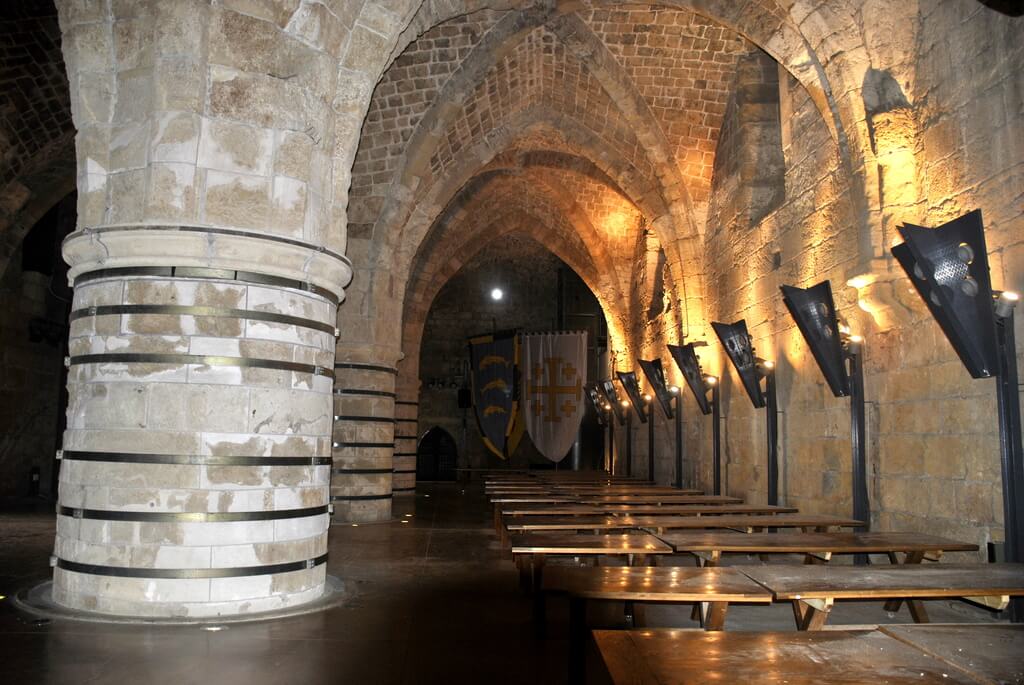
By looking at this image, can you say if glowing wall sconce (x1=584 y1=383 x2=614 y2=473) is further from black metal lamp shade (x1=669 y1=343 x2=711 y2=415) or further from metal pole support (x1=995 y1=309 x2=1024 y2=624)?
metal pole support (x1=995 y1=309 x2=1024 y2=624)

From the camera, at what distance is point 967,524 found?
5.00m

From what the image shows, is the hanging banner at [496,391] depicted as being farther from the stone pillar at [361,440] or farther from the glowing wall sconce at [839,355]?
the glowing wall sconce at [839,355]

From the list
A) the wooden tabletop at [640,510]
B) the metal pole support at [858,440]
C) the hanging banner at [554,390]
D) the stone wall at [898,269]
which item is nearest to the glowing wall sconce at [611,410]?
the hanging banner at [554,390]

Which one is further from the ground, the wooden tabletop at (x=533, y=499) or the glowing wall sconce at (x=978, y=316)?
the glowing wall sconce at (x=978, y=316)

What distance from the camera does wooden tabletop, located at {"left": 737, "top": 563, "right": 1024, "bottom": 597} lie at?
2.93 metres

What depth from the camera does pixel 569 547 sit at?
4105 mm

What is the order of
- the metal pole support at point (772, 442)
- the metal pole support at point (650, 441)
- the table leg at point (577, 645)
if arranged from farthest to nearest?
the metal pole support at point (650, 441)
the metal pole support at point (772, 442)
the table leg at point (577, 645)

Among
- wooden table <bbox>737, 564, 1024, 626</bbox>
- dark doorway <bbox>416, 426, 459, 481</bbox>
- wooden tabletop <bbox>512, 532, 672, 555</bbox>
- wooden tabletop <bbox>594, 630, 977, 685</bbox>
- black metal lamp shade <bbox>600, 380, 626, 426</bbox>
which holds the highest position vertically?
black metal lamp shade <bbox>600, 380, 626, 426</bbox>

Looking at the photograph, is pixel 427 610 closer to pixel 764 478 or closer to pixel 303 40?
pixel 303 40

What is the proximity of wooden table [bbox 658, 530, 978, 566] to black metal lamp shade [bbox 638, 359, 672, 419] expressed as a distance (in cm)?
747

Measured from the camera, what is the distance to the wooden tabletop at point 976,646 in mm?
1915

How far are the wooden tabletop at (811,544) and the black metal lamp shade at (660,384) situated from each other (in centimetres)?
748

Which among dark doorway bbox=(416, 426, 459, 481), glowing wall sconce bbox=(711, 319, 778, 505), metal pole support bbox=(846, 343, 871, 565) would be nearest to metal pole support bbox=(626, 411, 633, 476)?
glowing wall sconce bbox=(711, 319, 778, 505)

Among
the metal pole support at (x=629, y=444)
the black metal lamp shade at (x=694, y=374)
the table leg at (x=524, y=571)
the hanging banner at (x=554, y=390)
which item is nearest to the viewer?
A: the table leg at (x=524, y=571)
